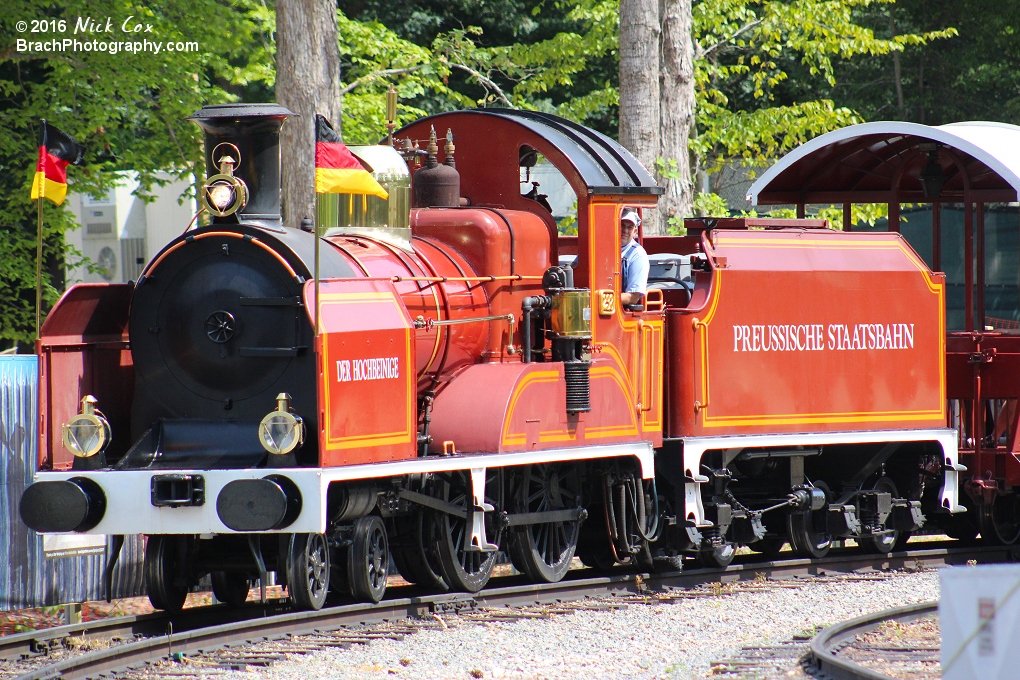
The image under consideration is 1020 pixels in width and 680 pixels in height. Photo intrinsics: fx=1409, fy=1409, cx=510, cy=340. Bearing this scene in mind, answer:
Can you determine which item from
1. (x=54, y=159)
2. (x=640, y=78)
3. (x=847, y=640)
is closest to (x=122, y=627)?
(x=54, y=159)

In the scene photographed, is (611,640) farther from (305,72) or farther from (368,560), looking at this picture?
(305,72)

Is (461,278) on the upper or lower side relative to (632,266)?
lower

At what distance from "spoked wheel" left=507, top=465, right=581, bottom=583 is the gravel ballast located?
0.84m

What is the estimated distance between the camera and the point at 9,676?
23.3 feet

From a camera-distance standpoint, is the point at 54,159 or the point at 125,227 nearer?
the point at 54,159

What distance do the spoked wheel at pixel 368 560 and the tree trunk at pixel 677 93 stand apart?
27.7ft

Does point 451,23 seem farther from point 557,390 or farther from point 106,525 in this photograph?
point 106,525

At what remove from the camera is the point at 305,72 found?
12805mm

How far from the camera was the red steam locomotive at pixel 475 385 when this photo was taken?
7.89 metres

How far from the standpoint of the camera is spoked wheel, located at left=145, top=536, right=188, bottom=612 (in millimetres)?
8531

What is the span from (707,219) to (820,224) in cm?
126

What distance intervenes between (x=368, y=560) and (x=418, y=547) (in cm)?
66

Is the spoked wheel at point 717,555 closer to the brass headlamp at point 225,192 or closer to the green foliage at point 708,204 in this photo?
the brass headlamp at point 225,192

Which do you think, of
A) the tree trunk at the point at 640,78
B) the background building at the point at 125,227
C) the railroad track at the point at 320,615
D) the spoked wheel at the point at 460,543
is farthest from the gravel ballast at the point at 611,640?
the background building at the point at 125,227
